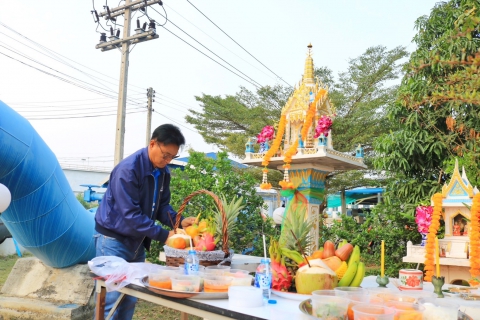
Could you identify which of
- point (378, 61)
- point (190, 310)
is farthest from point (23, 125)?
point (378, 61)

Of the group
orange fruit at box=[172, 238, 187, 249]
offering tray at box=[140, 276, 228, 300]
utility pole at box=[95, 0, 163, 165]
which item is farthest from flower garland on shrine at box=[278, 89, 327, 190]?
utility pole at box=[95, 0, 163, 165]

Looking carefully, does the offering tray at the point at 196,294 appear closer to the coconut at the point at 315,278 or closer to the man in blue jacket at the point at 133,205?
the coconut at the point at 315,278

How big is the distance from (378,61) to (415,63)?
8.58m

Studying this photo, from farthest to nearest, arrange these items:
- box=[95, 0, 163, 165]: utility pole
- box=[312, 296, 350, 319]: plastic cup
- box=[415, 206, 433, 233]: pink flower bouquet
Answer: box=[95, 0, 163, 165]: utility pole → box=[415, 206, 433, 233]: pink flower bouquet → box=[312, 296, 350, 319]: plastic cup

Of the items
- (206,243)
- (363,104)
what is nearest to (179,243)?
(206,243)

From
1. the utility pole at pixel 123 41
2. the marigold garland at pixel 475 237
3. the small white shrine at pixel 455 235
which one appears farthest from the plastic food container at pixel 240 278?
the utility pole at pixel 123 41

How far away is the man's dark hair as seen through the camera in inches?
94.3

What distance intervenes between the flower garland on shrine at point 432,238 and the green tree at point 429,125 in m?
1.54

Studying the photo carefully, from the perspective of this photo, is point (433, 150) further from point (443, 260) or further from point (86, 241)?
point (86, 241)

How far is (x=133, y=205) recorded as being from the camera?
2.24 meters

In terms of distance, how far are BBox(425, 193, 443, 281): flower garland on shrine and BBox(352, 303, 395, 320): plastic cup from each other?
2.49 m

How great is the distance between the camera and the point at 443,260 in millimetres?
3744

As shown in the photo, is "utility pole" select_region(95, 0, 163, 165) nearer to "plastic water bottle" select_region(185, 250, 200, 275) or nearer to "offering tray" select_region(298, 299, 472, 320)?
"plastic water bottle" select_region(185, 250, 200, 275)

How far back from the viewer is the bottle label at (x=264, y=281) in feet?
Answer: 5.14
